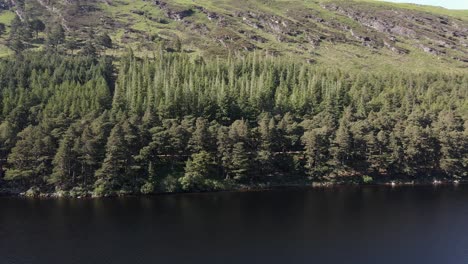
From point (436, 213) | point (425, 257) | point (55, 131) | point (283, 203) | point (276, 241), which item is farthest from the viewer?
point (55, 131)

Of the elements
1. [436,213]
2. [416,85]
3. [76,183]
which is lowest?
[76,183]

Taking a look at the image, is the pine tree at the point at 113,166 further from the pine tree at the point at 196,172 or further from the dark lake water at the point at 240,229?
the pine tree at the point at 196,172

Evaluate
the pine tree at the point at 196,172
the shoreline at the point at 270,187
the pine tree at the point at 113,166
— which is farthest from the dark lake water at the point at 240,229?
the pine tree at the point at 113,166

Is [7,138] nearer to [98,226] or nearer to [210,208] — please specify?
[98,226]

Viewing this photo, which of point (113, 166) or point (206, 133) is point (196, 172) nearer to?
point (206, 133)

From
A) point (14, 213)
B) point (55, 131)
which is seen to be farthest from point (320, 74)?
point (14, 213)

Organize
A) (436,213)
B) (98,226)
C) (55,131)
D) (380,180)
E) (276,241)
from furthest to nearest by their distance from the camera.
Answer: (380,180) < (55,131) < (436,213) < (98,226) < (276,241)
